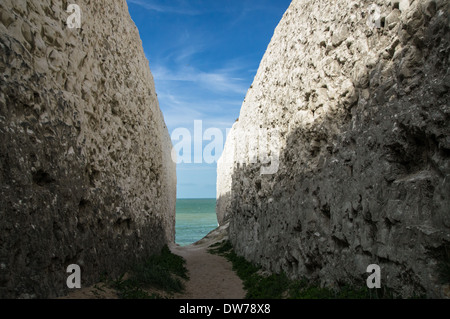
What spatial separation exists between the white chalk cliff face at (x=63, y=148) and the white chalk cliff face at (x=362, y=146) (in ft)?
16.8

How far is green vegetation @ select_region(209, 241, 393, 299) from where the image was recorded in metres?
5.94

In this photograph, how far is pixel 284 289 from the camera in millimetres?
8773

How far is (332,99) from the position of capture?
7.99m

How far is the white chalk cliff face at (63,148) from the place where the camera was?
5242 millimetres

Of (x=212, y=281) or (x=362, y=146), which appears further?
(x=212, y=281)

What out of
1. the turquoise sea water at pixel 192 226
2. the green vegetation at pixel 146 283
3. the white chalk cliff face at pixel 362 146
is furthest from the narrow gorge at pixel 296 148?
the turquoise sea water at pixel 192 226

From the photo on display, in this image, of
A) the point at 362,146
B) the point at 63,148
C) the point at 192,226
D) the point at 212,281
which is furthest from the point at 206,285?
the point at 192,226

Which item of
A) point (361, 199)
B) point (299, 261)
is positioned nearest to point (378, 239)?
point (361, 199)

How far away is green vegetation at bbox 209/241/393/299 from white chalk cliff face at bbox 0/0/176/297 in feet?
12.8

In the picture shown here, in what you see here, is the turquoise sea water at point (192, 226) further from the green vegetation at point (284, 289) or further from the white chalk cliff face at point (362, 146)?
the white chalk cliff face at point (362, 146)

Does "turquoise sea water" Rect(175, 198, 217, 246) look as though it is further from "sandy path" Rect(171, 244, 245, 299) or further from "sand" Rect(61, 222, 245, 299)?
"sand" Rect(61, 222, 245, 299)

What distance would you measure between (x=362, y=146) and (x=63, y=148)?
6040mm

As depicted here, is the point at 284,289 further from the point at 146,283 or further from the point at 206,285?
the point at 146,283
